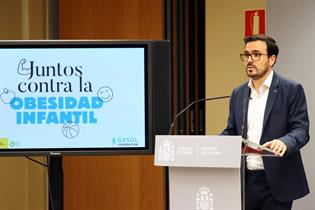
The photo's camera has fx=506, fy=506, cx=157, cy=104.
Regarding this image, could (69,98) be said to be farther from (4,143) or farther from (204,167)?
(204,167)

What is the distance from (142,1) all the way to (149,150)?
2447mm

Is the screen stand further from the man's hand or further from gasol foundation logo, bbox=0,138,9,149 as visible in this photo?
the man's hand

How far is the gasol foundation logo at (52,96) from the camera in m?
2.15

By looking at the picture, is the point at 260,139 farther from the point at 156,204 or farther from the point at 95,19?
the point at 95,19

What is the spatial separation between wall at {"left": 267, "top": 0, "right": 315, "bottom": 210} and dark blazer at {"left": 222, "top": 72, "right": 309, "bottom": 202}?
1316mm

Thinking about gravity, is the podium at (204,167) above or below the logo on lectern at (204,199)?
above

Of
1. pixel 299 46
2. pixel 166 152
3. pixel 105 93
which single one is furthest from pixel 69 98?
pixel 299 46

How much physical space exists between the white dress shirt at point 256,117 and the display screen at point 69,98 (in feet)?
2.10

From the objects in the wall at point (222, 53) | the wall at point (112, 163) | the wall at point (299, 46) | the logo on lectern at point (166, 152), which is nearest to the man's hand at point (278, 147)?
the logo on lectern at point (166, 152)

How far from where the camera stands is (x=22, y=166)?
412 centimetres

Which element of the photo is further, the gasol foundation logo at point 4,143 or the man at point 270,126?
the man at point 270,126

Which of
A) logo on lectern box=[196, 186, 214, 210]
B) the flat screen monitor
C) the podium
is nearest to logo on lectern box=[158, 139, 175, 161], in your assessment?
the podium

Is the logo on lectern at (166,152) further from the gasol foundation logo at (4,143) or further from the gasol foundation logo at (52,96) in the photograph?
the gasol foundation logo at (4,143)

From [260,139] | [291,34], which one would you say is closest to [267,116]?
[260,139]
